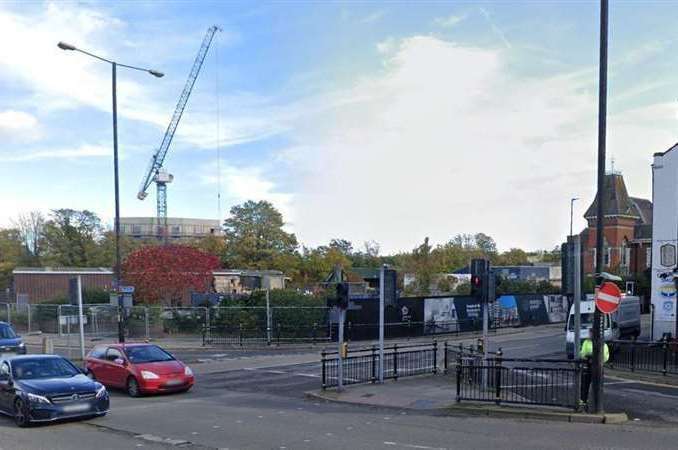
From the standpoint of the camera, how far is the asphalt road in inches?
421

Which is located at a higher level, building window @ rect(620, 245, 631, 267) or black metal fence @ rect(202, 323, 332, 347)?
building window @ rect(620, 245, 631, 267)

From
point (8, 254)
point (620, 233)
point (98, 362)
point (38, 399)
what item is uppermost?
point (620, 233)

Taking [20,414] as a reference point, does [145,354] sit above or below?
above

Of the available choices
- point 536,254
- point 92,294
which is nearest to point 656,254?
point 92,294

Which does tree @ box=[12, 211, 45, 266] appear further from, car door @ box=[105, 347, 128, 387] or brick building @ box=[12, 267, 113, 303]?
car door @ box=[105, 347, 128, 387]

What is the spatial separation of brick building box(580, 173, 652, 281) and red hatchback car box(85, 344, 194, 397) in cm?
6409

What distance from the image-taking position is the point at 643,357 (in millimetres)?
21719

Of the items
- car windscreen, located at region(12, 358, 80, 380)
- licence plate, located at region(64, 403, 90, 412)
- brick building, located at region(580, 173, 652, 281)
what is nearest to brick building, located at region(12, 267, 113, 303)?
car windscreen, located at region(12, 358, 80, 380)

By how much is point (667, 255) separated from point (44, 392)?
1117 inches

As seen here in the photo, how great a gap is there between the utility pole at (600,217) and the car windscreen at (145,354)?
37.7ft

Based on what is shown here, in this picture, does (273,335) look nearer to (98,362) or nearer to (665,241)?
(98,362)

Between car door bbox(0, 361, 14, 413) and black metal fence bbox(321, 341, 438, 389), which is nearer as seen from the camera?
car door bbox(0, 361, 14, 413)

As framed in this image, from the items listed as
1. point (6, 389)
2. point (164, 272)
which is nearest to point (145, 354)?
point (6, 389)

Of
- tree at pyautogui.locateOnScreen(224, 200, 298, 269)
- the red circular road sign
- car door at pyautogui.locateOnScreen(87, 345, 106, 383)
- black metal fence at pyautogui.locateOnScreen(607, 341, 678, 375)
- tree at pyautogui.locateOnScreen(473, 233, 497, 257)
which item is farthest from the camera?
tree at pyautogui.locateOnScreen(473, 233, 497, 257)
